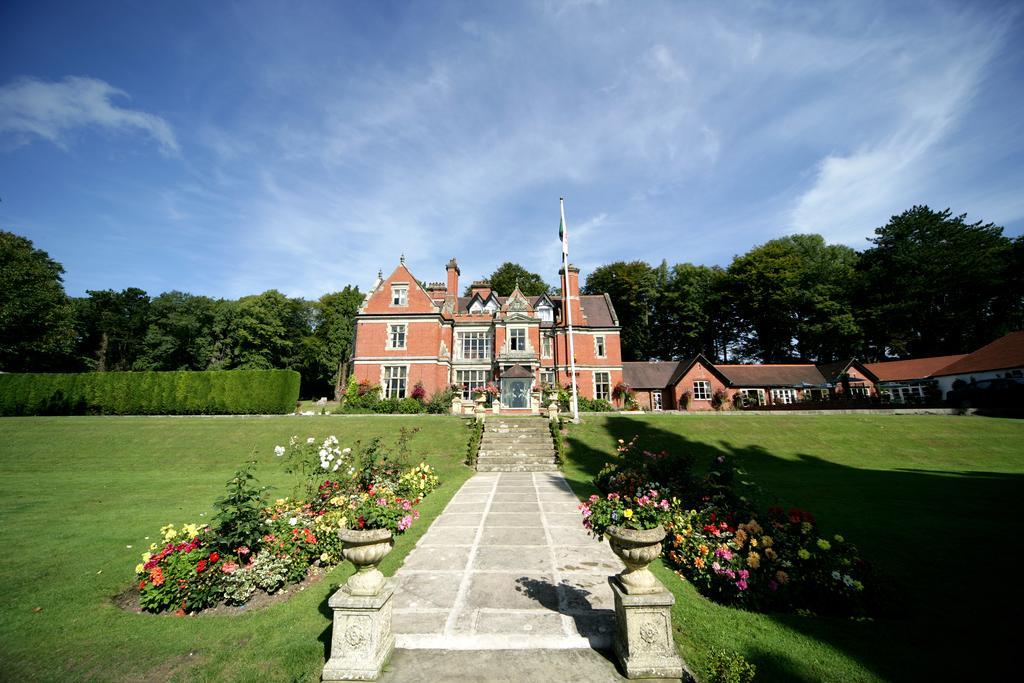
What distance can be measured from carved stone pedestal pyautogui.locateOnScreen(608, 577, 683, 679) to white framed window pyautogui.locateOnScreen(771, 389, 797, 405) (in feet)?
138

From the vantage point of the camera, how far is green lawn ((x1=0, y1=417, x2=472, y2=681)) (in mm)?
4270

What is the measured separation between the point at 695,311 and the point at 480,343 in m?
32.9

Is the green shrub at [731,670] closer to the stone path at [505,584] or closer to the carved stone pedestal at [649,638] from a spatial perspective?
the carved stone pedestal at [649,638]

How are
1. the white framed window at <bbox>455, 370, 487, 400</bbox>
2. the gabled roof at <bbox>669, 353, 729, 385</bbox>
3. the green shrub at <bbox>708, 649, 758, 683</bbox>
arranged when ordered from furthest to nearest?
1. the gabled roof at <bbox>669, 353, 729, 385</bbox>
2. the white framed window at <bbox>455, 370, 487, 400</bbox>
3. the green shrub at <bbox>708, 649, 758, 683</bbox>

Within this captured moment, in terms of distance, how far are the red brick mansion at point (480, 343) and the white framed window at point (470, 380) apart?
0.28 feet

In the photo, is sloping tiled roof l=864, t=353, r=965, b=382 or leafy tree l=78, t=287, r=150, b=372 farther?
leafy tree l=78, t=287, r=150, b=372

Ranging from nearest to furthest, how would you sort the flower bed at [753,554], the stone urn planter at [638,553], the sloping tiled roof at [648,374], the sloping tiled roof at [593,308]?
the stone urn planter at [638,553] → the flower bed at [753,554] → the sloping tiled roof at [593,308] → the sloping tiled roof at [648,374]

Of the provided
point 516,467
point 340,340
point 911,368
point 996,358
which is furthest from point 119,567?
point 911,368

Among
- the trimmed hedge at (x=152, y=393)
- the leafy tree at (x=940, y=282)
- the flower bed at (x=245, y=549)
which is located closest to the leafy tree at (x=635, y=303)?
the leafy tree at (x=940, y=282)

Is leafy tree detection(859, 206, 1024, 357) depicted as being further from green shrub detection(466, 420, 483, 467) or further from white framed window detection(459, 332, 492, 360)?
green shrub detection(466, 420, 483, 467)

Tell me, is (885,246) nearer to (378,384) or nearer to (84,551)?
(378,384)

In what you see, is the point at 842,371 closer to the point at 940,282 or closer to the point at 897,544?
the point at 940,282

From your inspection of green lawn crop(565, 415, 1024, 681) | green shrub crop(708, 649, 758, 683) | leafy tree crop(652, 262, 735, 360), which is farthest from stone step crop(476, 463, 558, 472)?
leafy tree crop(652, 262, 735, 360)

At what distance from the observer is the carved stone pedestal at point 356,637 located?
4.03m
